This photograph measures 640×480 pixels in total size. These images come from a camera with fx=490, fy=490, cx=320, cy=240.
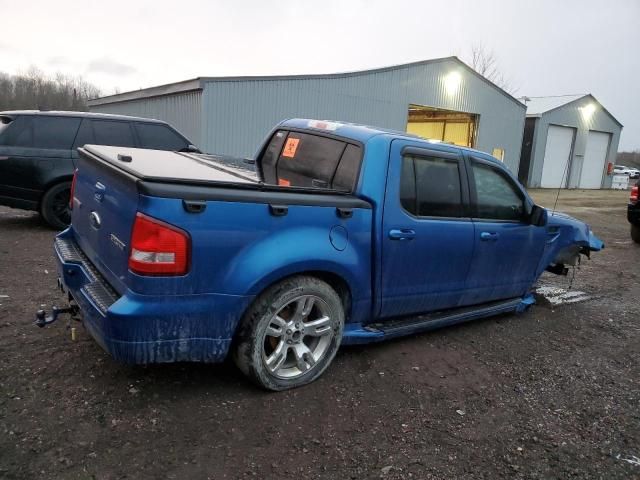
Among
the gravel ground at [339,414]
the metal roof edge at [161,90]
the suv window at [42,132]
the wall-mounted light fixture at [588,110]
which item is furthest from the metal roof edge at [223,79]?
the gravel ground at [339,414]

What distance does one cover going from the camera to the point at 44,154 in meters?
7.03

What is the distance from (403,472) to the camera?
251 centimetres

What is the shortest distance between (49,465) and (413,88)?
19987 mm

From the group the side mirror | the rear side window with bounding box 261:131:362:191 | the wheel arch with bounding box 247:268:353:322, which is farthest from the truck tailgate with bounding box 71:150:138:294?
the side mirror

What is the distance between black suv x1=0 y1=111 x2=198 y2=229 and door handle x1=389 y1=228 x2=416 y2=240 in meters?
5.64

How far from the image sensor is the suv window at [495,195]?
4.10m

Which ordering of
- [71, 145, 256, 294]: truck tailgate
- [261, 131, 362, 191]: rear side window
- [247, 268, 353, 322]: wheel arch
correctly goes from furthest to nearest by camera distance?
[261, 131, 362, 191]: rear side window → [247, 268, 353, 322]: wheel arch → [71, 145, 256, 294]: truck tailgate

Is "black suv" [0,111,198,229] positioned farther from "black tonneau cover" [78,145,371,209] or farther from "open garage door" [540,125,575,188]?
"open garage door" [540,125,575,188]

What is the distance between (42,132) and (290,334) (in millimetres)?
5936

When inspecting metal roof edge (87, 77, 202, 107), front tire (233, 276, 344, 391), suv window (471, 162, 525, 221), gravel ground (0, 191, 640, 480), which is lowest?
gravel ground (0, 191, 640, 480)

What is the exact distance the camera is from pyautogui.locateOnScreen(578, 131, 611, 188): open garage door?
106 ft

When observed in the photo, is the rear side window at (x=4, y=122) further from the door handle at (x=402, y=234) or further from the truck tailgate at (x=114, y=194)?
the door handle at (x=402, y=234)

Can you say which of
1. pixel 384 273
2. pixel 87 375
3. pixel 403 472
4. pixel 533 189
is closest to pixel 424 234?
pixel 384 273

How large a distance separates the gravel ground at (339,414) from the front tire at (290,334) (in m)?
0.14
